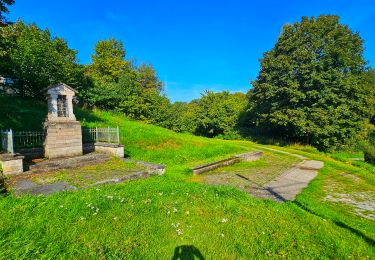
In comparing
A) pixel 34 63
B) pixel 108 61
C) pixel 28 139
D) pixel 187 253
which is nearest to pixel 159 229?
pixel 187 253

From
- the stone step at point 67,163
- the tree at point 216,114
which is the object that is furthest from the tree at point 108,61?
the stone step at point 67,163

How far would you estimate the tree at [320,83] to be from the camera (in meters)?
21.9

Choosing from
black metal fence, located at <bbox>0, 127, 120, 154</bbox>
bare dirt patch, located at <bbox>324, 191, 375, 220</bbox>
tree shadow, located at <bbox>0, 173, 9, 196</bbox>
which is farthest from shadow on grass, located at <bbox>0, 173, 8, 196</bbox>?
bare dirt patch, located at <bbox>324, 191, 375, 220</bbox>

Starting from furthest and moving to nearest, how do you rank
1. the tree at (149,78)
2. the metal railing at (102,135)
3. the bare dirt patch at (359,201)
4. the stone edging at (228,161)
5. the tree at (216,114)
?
the tree at (149,78) < the tree at (216,114) < the metal railing at (102,135) < the stone edging at (228,161) < the bare dirt patch at (359,201)

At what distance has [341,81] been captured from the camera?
2153 centimetres

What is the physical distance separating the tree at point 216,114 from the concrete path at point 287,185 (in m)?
24.1

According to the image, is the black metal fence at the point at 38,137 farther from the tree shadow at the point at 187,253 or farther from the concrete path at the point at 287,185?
the concrete path at the point at 287,185

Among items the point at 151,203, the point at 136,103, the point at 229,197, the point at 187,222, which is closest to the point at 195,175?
the point at 229,197

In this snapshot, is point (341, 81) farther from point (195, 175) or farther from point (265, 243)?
point (265, 243)

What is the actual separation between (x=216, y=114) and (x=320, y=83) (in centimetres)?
1634

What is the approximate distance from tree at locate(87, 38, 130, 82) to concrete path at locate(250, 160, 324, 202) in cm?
3156

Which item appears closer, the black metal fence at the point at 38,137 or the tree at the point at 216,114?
the black metal fence at the point at 38,137

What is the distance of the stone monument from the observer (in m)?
9.91

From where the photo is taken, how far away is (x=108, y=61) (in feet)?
118
